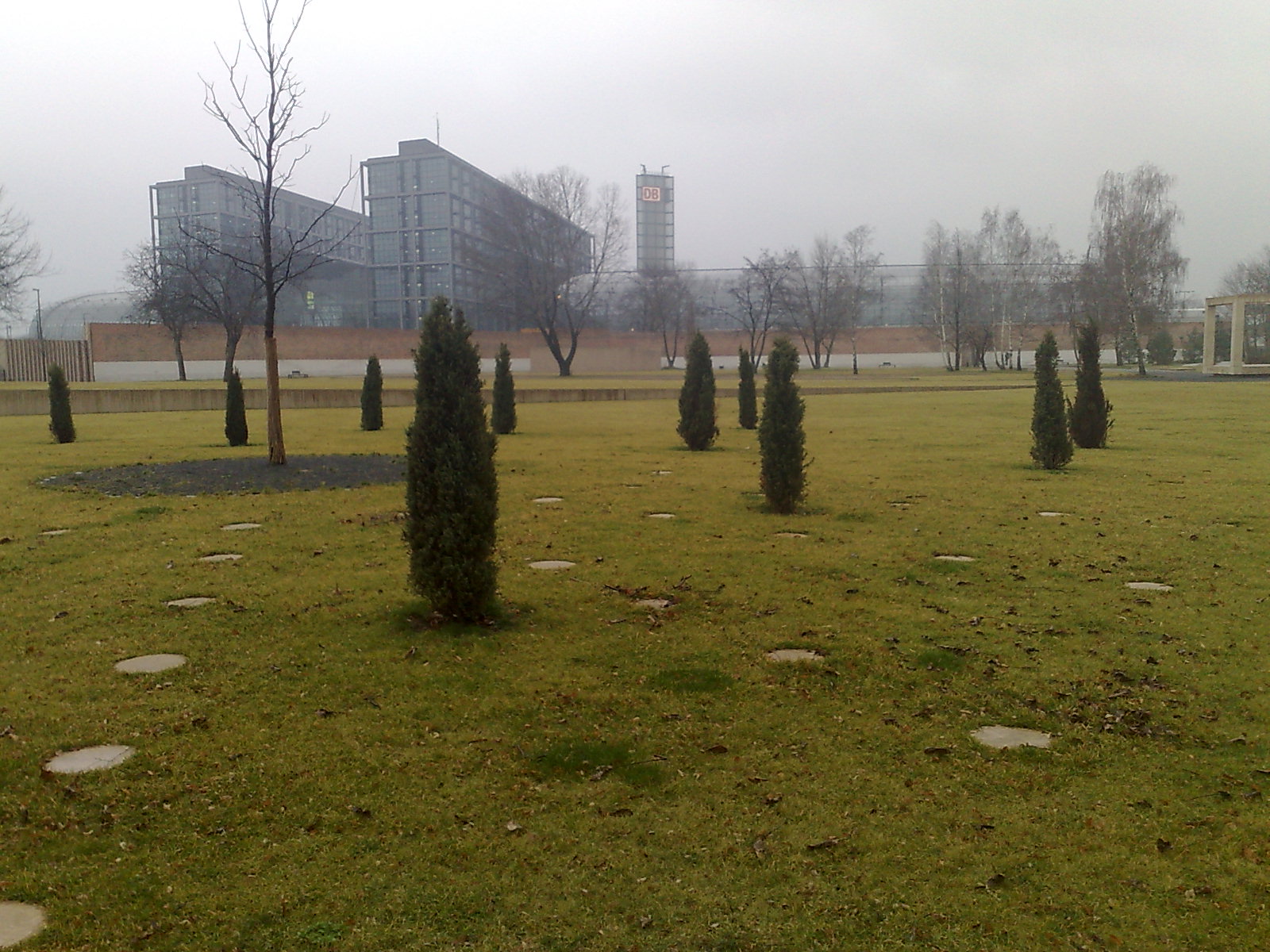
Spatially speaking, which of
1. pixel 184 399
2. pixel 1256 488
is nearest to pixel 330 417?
pixel 184 399

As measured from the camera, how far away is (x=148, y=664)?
15.3 ft

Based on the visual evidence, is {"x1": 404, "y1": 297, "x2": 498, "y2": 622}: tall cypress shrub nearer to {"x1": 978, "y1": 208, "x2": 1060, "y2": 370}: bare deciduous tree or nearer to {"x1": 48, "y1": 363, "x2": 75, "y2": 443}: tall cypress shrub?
{"x1": 48, "y1": 363, "x2": 75, "y2": 443}: tall cypress shrub

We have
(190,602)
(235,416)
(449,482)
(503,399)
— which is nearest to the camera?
(449,482)

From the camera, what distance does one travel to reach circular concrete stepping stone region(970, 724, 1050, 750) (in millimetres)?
3787

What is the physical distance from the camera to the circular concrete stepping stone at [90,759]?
3514 mm

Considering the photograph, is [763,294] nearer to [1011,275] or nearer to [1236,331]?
[1011,275]

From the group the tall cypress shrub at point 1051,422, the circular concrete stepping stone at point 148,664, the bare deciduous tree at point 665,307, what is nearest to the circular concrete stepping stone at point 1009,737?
the circular concrete stepping stone at point 148,664

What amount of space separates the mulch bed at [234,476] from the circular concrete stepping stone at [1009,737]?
292 inches

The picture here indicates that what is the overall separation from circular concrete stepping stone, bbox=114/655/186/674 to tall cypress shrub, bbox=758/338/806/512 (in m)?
5.61

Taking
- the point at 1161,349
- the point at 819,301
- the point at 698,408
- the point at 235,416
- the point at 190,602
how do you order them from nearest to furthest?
the point at 190,602 → the point at 698,408 → the point at 235,416 → the point at 1161,349 → the point at 819,301

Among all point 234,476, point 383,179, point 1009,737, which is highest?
point 383,179

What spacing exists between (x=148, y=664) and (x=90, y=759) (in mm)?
1134

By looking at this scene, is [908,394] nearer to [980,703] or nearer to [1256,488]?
[1256,488]

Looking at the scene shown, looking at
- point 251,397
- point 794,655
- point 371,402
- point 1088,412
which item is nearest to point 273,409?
point 371,402
